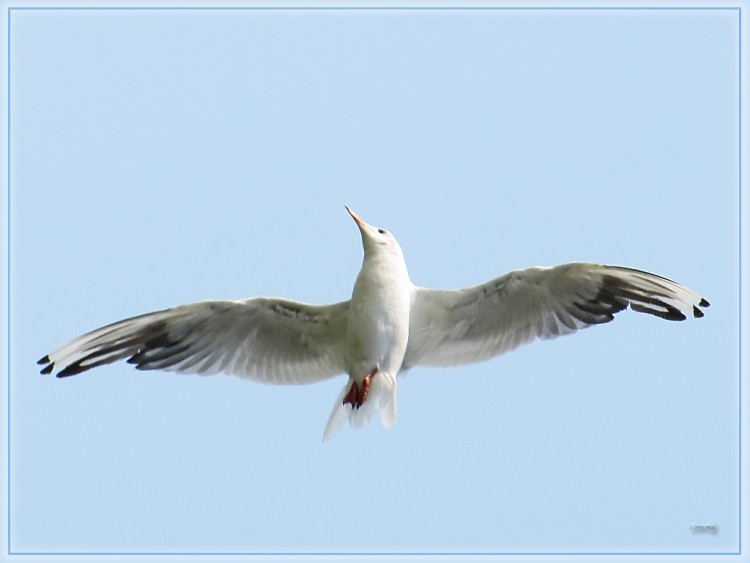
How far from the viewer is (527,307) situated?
7.31 meters

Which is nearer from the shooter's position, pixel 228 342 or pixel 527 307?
pixel 527 307

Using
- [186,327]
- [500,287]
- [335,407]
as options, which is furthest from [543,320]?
[186,327]

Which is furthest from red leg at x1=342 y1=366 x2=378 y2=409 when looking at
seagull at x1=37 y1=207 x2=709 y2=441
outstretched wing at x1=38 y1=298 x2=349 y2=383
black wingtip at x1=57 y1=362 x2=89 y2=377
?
black wingtip at x1=57 y1=362 x2=89 y2=377

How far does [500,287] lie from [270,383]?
181 cm

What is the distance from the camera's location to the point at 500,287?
7.21m

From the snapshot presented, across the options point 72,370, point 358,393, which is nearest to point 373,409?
point 358,393

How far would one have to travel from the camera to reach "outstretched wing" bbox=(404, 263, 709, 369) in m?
7.14

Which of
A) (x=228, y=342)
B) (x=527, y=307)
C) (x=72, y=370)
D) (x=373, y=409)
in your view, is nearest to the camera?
(x=373, y=409)

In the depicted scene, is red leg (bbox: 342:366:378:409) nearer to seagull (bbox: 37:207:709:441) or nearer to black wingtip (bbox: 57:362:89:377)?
seagull (bbox: 37:207:709:441)

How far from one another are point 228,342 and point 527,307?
2.15 m

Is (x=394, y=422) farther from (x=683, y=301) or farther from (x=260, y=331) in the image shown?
(x=683, y=301)

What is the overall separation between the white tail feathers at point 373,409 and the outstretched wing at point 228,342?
0.40m

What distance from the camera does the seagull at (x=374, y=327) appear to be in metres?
7.05

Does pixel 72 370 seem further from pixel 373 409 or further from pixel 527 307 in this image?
pixel 527 307
